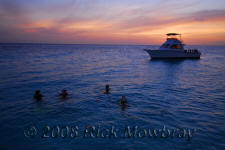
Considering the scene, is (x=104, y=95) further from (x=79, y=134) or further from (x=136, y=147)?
(x=136, y=147)

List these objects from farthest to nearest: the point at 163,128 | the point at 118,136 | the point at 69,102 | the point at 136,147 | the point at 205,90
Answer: the point at 205,90 → the point at 69,102 → the point at 163,128 → the point at 118,136 → the point at 136,147

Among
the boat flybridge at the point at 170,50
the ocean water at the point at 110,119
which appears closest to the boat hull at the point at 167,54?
the boat flybridge at the point at 170,50

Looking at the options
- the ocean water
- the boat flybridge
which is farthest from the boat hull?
the ocean water

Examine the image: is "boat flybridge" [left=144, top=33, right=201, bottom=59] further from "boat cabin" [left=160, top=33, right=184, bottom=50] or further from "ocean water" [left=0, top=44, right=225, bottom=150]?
"ocean water" [left=0, top=44, right=225, bottom=150]

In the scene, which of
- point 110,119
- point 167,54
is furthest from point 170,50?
point 110,119

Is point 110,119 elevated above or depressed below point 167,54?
below

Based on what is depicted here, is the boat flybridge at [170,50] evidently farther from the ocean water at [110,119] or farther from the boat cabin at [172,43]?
the ocean water at [110,119]

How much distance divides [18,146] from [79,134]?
8.16 ft

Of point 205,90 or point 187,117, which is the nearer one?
point 187,117

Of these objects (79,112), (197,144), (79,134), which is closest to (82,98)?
(79,112)

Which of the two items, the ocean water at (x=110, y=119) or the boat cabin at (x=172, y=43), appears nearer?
the ocean water at (x=110, y=119)

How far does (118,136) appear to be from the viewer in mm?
6730

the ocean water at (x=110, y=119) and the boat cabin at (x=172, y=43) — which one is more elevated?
the boat cabin at (x=172, y=43)

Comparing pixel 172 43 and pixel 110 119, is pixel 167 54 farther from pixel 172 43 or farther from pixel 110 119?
pixel 110 119
